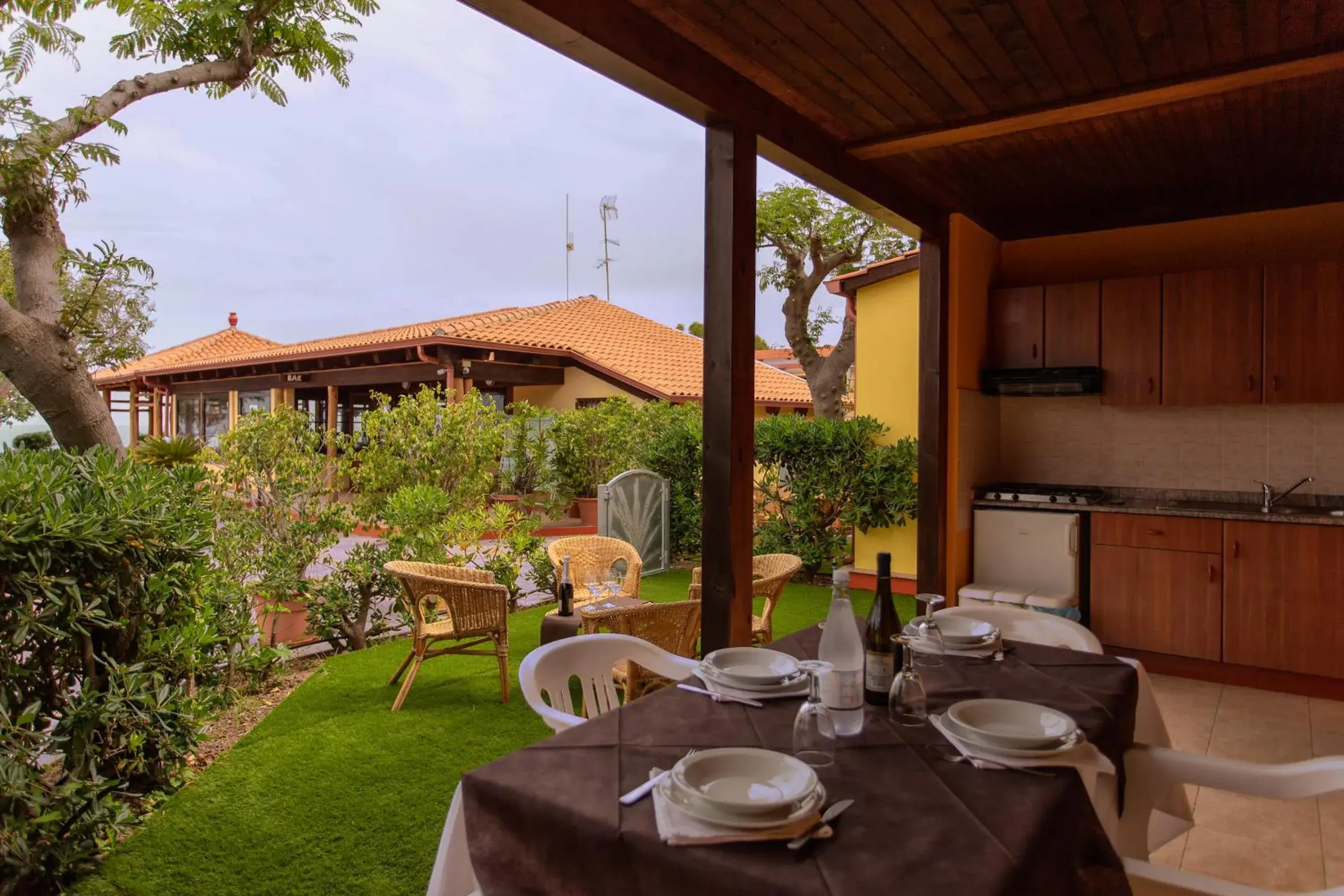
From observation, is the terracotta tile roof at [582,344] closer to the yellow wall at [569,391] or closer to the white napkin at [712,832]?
the yellow wall at [569,391]

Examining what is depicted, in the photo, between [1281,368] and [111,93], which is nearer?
[1281,368]

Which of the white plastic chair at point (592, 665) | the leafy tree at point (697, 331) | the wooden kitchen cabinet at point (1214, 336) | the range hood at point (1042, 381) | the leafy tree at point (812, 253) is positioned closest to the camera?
the white plastic chair at point (592, 665)

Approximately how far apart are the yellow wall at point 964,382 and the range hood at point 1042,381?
3.9 inches

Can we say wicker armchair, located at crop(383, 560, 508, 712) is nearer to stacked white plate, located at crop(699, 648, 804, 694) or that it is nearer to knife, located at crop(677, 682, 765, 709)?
stacked white plate, located at crop(699, 648, 804, 694)

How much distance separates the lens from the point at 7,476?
93.1 inches

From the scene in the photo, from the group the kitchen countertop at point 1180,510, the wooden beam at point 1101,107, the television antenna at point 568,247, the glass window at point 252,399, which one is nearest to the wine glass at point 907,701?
the wooden beam at point 1101,107

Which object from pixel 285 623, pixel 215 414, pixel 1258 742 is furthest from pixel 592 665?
pixel 215 414

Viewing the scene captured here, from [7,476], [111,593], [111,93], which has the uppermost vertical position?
[111,93]

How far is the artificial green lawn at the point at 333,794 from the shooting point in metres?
2.46

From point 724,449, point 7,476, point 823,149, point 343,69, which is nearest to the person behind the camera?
point 7,476

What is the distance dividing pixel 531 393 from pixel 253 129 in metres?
32.0

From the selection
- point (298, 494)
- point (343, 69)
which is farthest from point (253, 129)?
point (298, 494)

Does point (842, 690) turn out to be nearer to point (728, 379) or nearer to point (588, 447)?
point (728, 379)

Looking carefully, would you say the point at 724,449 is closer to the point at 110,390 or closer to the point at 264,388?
the point at 264,388
